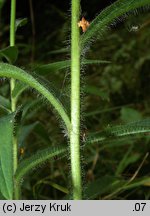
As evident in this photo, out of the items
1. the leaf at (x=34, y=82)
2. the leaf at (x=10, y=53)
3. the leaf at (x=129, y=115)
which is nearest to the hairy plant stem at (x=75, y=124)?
the leaf at (x=34, y=82)

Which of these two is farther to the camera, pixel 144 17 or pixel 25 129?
pixel 144 17

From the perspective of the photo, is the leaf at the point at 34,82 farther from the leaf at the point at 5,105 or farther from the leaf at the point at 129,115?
the leaf at the point at 129,115

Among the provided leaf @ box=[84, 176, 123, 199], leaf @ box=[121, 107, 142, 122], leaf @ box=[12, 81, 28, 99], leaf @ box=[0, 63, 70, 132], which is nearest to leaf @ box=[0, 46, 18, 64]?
leaf @ box=[12, 81, 28, 99]

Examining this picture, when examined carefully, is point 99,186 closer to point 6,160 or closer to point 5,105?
point 5,105

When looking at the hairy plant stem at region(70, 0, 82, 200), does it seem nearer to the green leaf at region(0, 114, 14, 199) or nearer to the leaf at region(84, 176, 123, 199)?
the green leaf at region(0, 114, 14, 199)
